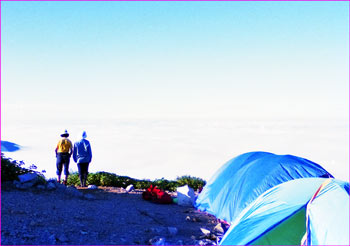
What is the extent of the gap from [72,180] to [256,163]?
26.0 feet

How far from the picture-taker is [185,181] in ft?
54.3

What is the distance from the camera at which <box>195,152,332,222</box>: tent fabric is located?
392 inches

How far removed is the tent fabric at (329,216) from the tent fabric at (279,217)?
302 millimetres

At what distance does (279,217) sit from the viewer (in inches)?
240

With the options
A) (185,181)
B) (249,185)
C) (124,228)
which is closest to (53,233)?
(124,228)

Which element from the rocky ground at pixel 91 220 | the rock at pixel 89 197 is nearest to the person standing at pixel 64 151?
the rocky ground at pixel 91 220

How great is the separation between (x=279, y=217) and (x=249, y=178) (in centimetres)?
415

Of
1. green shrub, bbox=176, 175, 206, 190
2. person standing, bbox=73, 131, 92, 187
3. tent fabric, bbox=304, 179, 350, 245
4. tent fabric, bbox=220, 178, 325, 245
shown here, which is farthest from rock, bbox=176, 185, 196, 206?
tent fabric, bbox=304, 179, 350, 245

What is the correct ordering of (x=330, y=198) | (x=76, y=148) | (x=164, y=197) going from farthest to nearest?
1. (x=76, y=148)
2. (x=164, y=197)
3. (x=330, y=198)

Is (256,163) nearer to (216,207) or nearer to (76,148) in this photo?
(216,207)

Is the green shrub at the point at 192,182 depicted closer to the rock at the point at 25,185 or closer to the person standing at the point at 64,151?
the person standing at the point at 64,151

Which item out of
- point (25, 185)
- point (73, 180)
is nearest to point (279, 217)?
point (25, 185)

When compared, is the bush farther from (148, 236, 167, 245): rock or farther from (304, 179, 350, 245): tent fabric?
(304, 179, 350, 245): tent fabric

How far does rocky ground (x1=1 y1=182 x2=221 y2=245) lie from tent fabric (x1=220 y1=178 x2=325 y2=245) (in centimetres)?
188
